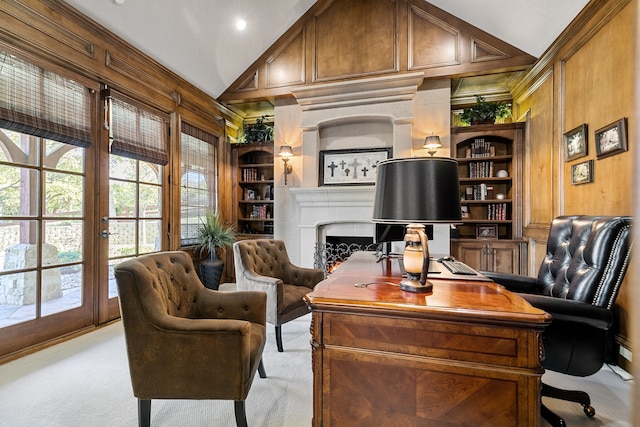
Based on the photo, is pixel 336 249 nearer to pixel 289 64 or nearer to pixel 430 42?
pixel 289 64

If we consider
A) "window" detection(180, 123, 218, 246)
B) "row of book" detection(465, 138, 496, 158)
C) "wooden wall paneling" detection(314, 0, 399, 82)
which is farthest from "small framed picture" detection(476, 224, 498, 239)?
"window" detection(180, 123, 218, 246)

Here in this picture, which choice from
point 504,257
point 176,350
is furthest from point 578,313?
point 504,257

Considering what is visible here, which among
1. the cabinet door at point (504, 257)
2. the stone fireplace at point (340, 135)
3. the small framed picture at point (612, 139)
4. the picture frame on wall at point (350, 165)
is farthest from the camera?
the picture frame on wall at point (350, 165)

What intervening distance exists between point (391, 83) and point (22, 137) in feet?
12.2

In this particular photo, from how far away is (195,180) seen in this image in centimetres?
432

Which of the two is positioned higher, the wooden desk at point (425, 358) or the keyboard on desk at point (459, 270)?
the keyboard on desk at point (459, 270)

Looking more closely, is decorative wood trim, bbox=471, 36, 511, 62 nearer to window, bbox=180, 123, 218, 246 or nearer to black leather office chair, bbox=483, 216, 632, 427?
black leather office chair, bbox=483, 216, 632, 427

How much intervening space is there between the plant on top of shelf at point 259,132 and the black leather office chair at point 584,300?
13.7 feet

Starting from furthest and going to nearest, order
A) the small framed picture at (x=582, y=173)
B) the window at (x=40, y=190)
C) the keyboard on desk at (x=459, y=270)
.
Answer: the small framed picture at (x=582, y=173) → the window at (x=40, y=190) → the keyboard on desk at (x=459, y=270)

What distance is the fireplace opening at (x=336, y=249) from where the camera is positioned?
4238 millimetres

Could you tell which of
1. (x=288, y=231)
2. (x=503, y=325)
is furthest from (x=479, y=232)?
(x=503, y=325)

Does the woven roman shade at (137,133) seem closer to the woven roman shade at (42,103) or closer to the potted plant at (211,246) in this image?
the woven roman shade at (42,103)

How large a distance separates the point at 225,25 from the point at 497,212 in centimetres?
423

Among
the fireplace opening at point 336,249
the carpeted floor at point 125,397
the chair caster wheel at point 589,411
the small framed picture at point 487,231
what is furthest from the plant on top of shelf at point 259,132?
the chair caster wheel at point 589,411
